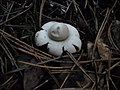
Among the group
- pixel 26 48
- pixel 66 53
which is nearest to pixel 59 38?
pixel 66 53

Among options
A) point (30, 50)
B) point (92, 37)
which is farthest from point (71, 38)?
point (30, 50)

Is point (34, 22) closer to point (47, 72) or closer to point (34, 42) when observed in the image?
point (34, 42)

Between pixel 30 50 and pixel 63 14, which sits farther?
pixel 63 14

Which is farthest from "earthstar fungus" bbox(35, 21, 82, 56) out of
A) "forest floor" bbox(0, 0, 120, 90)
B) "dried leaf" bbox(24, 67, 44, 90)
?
"dried leaf" bbox(24, 67, 44, 90)

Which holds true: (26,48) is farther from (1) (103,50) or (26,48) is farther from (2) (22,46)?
(1) (103,50)

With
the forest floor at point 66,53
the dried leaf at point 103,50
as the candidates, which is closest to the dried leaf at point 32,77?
the forest floor at point 66,53

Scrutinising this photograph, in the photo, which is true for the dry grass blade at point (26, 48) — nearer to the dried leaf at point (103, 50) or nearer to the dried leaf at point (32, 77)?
the dried leaf at point (32, 77)

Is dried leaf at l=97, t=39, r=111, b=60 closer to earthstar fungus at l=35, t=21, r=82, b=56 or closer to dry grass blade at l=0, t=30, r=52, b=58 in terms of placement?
earthstar fungus at l=35, t=21, r=82, b=56


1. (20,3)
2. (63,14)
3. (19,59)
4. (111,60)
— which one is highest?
(20,3)
